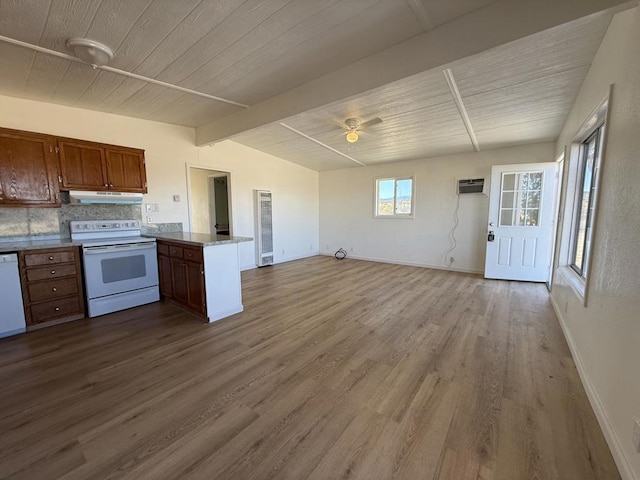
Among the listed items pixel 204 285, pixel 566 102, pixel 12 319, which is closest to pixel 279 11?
pixel 204 285

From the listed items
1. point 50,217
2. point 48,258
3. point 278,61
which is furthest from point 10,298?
point 278,61

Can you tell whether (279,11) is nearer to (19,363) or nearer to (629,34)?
(629,34)

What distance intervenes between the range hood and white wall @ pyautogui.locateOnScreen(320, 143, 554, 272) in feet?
15.2

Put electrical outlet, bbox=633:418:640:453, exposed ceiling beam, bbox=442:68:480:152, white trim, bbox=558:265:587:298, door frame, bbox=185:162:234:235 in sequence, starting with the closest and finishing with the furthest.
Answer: electrical outlet, bbox=633:418:640:453 < white trim, bbox=558:265:587:298 < exposed ceiling beam, bbox=442:68:480:152 < door frame, bbox=185:162:234:235

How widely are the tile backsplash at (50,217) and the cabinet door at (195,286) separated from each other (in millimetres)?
1598

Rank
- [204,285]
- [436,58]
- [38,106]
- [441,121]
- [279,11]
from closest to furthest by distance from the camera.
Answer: [279,11] < [436,58] < [204,285] < [38,106] < [441,121]

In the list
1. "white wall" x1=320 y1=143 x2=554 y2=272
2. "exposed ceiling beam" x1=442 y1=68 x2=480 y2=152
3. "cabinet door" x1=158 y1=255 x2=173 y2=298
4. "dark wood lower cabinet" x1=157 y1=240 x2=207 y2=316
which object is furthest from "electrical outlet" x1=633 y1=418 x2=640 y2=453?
"white wall" x1=320 y1=143 x2=554 y2=272

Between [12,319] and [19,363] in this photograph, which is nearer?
[19,363]

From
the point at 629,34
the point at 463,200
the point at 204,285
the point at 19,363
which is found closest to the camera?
the point at 629,34

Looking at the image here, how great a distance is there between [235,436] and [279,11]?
2.79 metres

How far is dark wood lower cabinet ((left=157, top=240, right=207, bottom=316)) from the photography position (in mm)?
3104

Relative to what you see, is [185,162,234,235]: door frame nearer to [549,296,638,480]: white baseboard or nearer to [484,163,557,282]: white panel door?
[484,163,557,282]: white panel door

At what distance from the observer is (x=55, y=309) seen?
300 centimetres

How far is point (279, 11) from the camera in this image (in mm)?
1915
